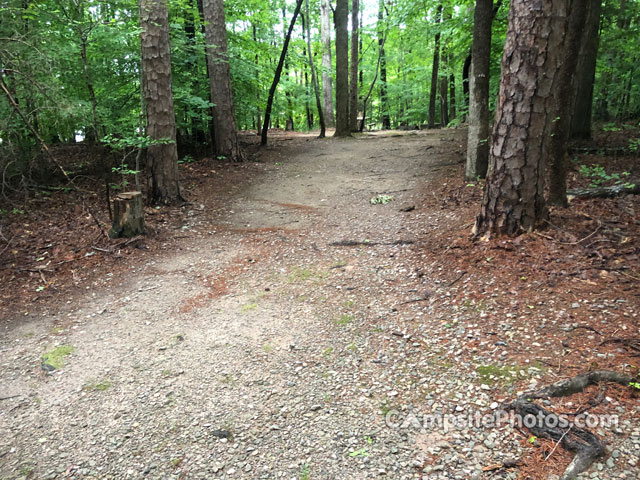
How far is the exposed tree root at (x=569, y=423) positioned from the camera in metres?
2.04

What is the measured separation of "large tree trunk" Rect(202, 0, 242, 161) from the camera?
9.81 m

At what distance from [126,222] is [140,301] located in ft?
6.31

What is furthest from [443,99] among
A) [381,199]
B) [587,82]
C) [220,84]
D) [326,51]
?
[381,199]

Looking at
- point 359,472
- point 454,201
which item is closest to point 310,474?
point 359,472

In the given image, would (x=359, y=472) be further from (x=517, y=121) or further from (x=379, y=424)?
(x=517, y=121)

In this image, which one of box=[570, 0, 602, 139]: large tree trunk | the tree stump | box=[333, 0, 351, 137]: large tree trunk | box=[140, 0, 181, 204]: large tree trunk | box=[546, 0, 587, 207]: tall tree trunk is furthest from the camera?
box=[333, 0, 351, 137]: large tree trunk

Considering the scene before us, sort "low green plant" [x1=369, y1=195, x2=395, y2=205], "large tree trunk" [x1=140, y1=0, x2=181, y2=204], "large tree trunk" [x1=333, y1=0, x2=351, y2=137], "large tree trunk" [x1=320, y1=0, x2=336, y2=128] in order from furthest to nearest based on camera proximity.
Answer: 1. "large tree trunk" [x1=320, y1=0, x2=336, y2=128]
2. "large tree trunk" [x1=333, y1=0, x2=351, y2=137]
3. "low green plant" [x1=369, y1=195, x2=395, y2=205]
4. "large tree trunk" [x1=140, y1=0, x2=181, y2=204]

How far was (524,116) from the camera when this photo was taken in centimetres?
404

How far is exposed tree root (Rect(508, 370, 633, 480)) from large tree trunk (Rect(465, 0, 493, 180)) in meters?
5.00

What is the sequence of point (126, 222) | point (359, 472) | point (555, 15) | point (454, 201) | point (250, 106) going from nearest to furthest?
point (359, 472) → point (555, 15) → point (126, 222) → point (454, 201) → point (250, 106)

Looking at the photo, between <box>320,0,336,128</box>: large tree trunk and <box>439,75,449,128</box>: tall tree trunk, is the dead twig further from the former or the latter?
<box>439,75,449,128</box>: tall tree trunk

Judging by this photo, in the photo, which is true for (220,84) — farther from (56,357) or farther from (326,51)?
(326,51)

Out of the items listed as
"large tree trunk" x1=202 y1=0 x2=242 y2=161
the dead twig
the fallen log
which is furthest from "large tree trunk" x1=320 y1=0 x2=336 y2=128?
the dead twig

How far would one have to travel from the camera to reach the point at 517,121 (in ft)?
13.4
